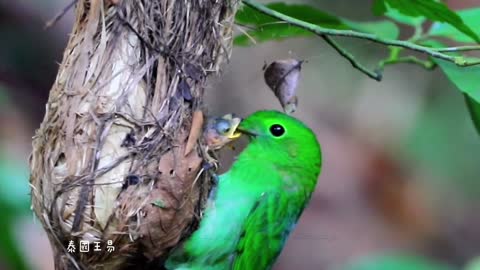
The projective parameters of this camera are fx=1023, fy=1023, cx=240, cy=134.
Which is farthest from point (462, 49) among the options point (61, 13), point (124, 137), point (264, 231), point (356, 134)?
point (356, 134)

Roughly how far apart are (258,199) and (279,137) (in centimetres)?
24

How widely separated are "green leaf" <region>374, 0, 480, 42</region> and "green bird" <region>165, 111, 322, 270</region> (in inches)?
21.5

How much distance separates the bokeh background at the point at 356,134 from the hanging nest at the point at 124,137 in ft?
11.6

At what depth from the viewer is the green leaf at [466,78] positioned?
3.36 metres

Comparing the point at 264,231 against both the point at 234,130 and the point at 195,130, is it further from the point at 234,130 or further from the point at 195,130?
the point at 195,130

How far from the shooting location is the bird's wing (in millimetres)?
3562

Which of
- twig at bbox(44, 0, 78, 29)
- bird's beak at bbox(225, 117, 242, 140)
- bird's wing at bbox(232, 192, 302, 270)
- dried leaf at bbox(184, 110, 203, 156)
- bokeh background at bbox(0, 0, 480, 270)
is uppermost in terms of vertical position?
twig at bbox(44, 0, 78, 29)

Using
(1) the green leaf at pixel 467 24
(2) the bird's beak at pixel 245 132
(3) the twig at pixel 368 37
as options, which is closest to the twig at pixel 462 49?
(3) the twig at pixel 368 37

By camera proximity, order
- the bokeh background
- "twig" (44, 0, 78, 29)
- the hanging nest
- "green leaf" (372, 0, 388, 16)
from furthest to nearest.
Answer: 1. the bokeh background
2. "green leaf" (372, 0, 388, 16)
3. "twig" (44, 0, 78, 29)
4. the hanging nest

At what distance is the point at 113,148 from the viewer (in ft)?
10.5

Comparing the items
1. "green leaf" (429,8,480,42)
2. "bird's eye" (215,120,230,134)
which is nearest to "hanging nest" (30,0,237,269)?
"bird's eye" (215,120,230,134)

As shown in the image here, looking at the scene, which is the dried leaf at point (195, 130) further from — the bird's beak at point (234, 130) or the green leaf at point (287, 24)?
the green leaf at point (287, 24)

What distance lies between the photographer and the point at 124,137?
3.21 meters

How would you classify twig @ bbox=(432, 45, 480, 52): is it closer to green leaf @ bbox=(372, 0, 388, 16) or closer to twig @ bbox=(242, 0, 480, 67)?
twig @ bbox=(242, 0, 480, 67)
